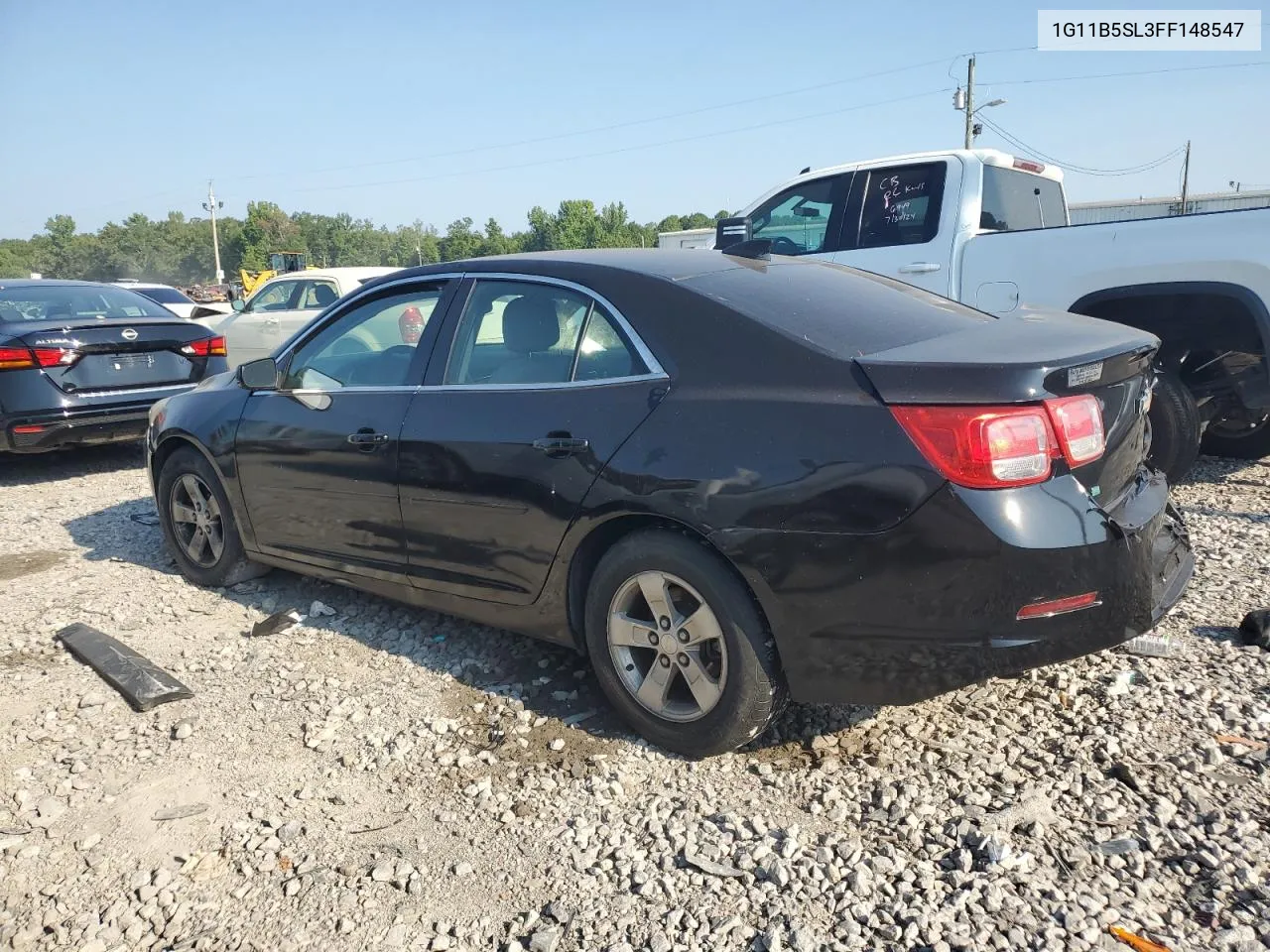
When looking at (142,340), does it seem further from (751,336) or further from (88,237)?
(88,237)

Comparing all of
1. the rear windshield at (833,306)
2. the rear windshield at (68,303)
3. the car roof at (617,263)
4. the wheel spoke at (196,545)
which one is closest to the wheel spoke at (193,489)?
the wheel spoke at (196,545)

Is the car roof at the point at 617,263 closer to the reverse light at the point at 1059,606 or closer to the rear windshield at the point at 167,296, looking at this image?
the reverse light at the point at 1059,606

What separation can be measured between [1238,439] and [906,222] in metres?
2.80

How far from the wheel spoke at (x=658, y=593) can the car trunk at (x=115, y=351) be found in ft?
19.9

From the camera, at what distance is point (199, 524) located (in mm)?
4816

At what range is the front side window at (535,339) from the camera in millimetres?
3203

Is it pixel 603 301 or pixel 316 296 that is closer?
pixel 603 301

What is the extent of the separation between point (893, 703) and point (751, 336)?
120cm

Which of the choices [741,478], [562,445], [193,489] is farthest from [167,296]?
[741,478]

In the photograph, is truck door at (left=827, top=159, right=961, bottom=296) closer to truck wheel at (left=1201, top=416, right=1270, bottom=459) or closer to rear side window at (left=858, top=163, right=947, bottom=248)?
rear side window at (left=858, top=163, right=947, bottom=248)

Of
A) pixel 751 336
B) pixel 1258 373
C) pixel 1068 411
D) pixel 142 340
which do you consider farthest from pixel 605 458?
pixel 142 340

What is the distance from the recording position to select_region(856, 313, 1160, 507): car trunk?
8.27ft

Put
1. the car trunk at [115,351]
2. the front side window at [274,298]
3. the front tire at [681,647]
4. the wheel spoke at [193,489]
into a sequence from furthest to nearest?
1. the front side window at [274,298]
2. the car trunk at [115,351]
3. the wheel spoke at [193,489]
4. the front tire at [681,647]

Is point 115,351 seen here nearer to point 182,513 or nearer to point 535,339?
Answer: point 182,513
